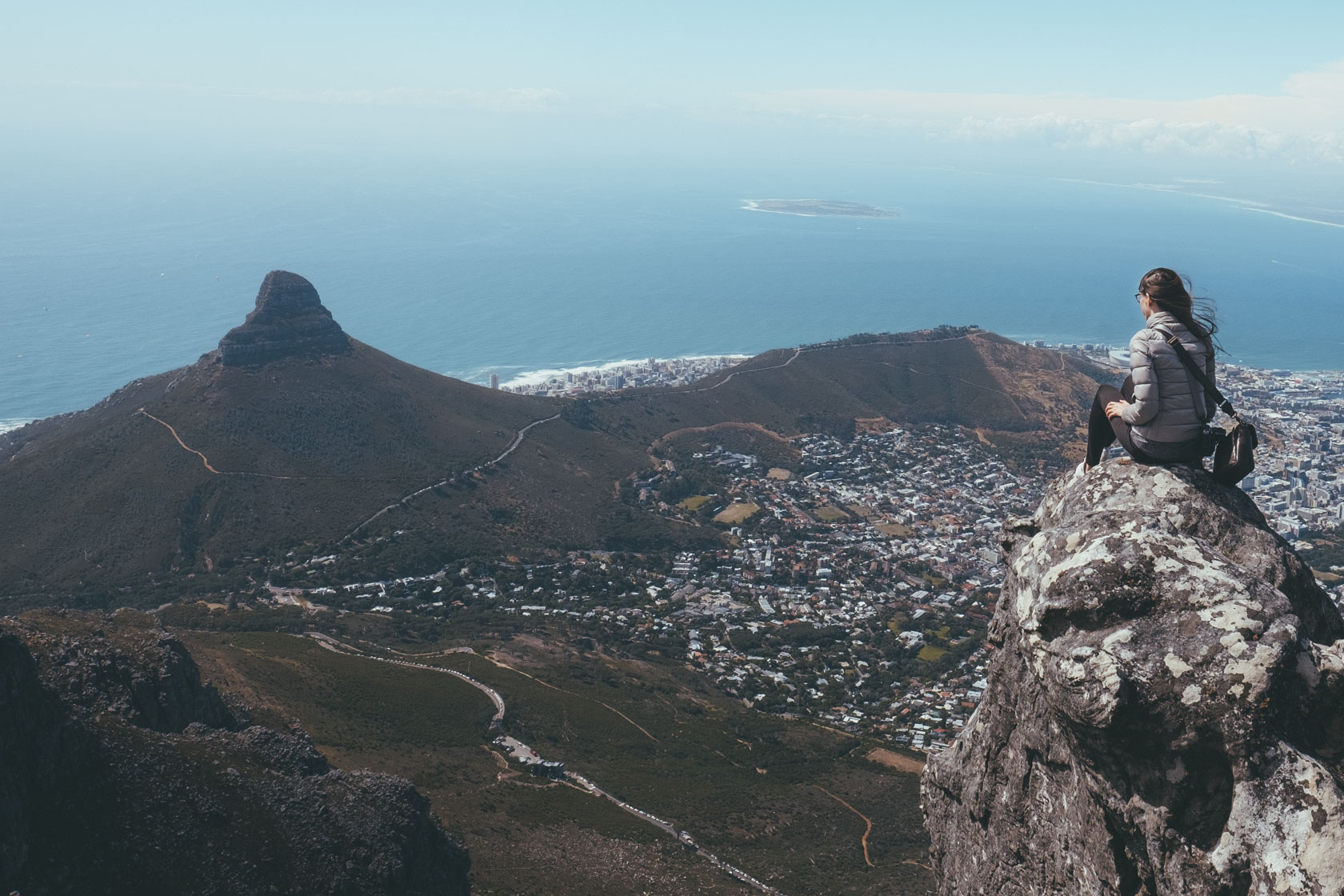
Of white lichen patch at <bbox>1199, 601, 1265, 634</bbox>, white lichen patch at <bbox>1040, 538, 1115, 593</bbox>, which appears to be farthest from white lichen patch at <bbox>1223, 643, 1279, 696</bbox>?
white lichen patch at <bbox>1040, 538, 1115, 593</bbox>

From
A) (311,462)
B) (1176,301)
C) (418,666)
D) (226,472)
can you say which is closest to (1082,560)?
(1176,301)

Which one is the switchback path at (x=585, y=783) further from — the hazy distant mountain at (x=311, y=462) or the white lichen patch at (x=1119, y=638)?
the white lichen patch at (x=1119, y=638)

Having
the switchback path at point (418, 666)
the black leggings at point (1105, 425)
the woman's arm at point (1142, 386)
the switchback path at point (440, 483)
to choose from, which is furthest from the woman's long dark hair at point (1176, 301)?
the switchback path at point (440, 483)

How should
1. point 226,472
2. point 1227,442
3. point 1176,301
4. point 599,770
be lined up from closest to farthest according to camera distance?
point 1227,442 < point 1176,301 < point 599,770 < point 226,472

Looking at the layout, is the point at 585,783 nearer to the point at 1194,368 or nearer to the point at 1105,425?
the point at 1105,425

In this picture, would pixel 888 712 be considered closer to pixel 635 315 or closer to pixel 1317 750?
pixel 1317 750

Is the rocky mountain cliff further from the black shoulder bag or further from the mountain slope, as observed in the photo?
the mountain slope
